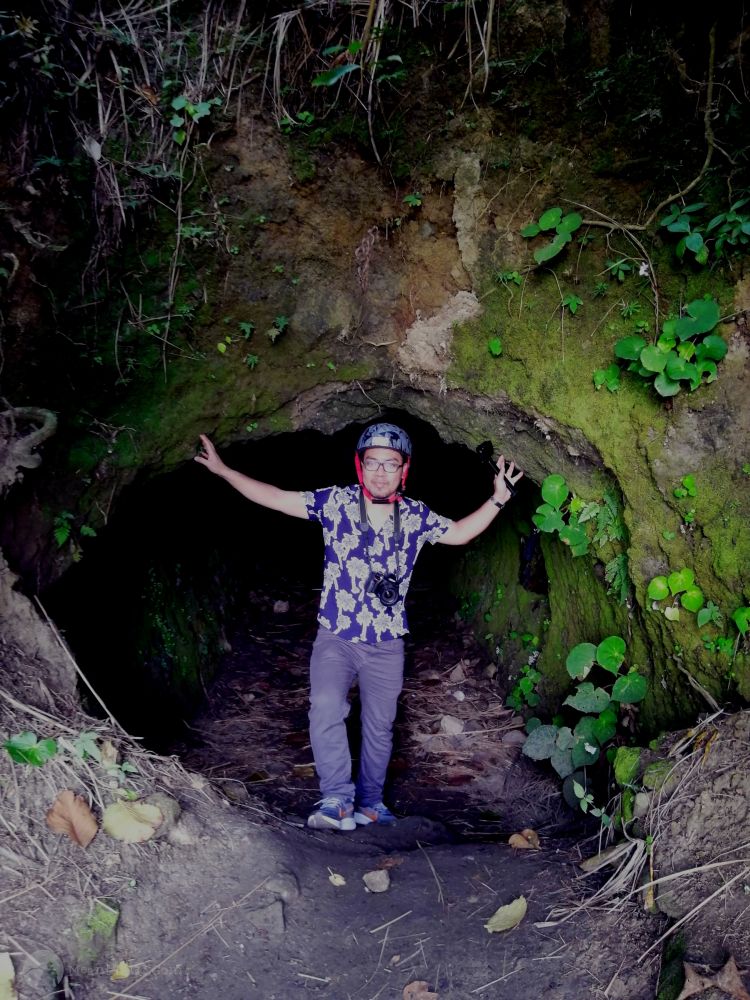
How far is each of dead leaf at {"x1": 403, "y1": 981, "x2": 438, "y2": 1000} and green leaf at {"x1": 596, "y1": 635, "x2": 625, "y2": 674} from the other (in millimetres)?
1770

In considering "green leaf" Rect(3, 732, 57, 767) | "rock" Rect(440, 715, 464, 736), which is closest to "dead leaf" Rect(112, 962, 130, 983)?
"green leaf" Rect(3, 732, 57, 767)

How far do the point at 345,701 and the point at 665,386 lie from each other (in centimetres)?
239

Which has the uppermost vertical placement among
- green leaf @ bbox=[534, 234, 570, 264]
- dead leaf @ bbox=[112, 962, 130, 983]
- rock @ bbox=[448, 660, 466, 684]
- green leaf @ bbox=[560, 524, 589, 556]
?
green leaf @ bbox=[534, 234, 570, 264]

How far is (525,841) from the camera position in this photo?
3.54 meters

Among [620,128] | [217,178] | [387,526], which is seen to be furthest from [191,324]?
[620,128]

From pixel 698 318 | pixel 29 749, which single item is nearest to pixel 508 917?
pixel 29 749

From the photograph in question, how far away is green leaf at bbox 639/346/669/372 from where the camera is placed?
326 cm

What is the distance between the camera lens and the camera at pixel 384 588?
3.77m

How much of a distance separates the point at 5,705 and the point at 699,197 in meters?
3.86

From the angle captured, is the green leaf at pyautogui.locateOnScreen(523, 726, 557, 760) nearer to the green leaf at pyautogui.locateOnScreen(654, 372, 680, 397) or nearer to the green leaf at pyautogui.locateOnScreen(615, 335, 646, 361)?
the green leaf at pyautogui.locateOnScreen(654, 372, 680, 397)

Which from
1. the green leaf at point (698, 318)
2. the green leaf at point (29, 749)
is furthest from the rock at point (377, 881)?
the green leaf at point (698, 318)

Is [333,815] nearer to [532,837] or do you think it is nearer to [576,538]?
[532,837]

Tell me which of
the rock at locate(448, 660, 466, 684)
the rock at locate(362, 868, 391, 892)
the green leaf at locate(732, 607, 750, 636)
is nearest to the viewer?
the green leaf at locate(732, 607, 750, 636)

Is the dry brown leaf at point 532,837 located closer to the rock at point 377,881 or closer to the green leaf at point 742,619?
the rock at point 377,881
